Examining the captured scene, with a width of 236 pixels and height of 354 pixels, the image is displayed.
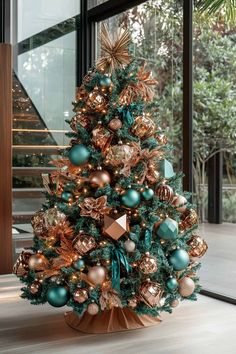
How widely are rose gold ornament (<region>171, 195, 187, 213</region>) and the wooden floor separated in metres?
0.64

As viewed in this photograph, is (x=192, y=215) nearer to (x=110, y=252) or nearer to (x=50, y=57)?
(x=110, y=252)

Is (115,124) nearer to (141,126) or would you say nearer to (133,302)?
(141,126)

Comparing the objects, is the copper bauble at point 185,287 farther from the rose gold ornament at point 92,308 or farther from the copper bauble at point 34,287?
the copper bauble at point 34,287

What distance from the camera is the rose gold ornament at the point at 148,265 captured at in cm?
251

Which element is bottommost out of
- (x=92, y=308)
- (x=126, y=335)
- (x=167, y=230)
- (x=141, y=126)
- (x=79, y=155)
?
(x=126, y=335)

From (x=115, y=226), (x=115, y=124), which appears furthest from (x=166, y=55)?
(x=115, y=226)

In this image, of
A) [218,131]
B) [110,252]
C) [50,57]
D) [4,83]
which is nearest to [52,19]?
[50,57]

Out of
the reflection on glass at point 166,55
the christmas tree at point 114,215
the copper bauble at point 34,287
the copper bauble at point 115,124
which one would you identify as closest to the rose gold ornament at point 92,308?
the christmas tree at point 114,215

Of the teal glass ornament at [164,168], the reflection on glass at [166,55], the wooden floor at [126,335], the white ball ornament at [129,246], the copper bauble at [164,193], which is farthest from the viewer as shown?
the reflection on glass at [166,55]

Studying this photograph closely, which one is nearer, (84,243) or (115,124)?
(84,243)

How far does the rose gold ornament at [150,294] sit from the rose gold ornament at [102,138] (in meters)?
0.71

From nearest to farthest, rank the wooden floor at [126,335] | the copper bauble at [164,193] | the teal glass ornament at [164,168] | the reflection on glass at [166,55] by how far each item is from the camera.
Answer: the wooden floor at [126,335], the copper bauble at [164,193], the teal glass ornament at [164,168], the reflection on glass at [166,55]

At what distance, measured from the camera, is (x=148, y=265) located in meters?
2.51

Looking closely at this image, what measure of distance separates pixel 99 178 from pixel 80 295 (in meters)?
0.58
